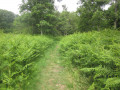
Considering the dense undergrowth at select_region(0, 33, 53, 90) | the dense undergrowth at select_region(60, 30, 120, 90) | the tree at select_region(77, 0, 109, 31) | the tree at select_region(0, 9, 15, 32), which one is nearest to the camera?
the dense undergrowth at select_region(60, 30, 120, 90)

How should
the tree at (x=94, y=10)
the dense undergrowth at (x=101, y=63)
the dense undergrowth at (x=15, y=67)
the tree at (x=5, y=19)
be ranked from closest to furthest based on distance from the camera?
the dense undergrowth at (x=101, y=63)
the dense undergrowth at (x=15, y=67)
the tree at (x=94, y=10)
the tree at (x=5, y=19)

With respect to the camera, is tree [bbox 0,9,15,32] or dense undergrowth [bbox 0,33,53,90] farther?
tree [bbox 0,9,15,32]

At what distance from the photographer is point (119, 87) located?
1993mm

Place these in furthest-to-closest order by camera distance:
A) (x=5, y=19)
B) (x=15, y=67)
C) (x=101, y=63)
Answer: (x=5, y=19)
(x=15, y=67)
(x=101, y=63)

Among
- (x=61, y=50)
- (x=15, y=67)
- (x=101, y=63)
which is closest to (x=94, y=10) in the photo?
(x=61, y=50)

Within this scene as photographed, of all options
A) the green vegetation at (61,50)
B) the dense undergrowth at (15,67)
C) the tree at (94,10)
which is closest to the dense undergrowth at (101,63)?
the green vegetation at (61,50)

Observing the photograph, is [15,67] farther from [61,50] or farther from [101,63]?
[61,50]

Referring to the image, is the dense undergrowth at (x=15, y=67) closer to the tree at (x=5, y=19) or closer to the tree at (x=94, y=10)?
the tree at (x=94, y=10)

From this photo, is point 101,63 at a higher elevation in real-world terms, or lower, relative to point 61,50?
higher

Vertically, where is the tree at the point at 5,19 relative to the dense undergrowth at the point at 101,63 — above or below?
above

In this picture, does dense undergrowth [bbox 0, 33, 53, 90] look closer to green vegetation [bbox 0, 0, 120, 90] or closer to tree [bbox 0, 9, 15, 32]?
green vegetation [bbox 0, 0, 120, 90]

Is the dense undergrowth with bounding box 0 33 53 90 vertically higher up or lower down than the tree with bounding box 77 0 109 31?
lower down

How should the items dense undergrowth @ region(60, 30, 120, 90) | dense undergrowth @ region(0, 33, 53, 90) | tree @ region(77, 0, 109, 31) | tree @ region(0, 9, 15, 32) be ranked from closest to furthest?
dense undergrowth @ region(60, 30, 120, 90)
dense undergrowth @ region(0, 33, 53, 90)
tree @ region(77, 0, 109, 31)
tree @ region(0, 9, 15, 32)

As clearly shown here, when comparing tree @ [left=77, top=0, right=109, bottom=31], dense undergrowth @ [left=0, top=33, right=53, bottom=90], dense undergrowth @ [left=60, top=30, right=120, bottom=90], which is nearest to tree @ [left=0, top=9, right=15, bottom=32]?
tree @ [left=77, top=0, right=109, bottom=31]
